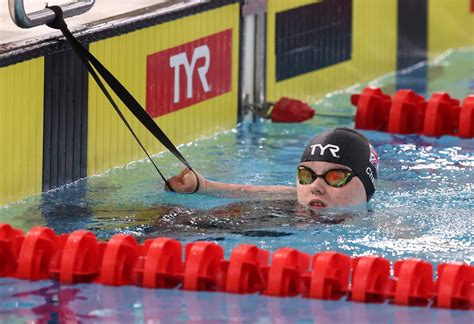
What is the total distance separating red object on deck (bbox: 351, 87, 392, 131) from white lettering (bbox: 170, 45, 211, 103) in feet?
2.95

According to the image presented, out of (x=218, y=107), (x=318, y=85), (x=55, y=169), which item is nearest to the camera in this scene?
(x=55, y=169)

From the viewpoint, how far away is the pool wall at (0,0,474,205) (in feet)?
19.8

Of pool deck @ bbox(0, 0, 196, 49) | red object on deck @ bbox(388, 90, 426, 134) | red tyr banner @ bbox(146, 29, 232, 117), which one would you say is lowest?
red object on deck @ bbox(388, 90, 426, 134)

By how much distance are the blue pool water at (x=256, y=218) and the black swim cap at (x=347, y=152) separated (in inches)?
6.1

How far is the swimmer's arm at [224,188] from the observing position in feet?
19.7

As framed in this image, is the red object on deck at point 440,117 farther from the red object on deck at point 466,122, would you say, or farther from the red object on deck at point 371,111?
the red object on deck at point 371,111

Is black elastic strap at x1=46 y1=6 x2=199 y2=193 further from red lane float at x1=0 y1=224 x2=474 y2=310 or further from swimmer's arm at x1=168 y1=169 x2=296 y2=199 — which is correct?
red lane float at x1=0 y1=224 x2=474 y2=310

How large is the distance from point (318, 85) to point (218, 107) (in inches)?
53.2

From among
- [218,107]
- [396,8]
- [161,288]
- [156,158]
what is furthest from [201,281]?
[396,8]

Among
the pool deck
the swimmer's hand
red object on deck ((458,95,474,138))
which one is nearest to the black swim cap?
the swimmer's hand

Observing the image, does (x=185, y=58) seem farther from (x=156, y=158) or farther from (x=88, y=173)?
(x=88, y=173)

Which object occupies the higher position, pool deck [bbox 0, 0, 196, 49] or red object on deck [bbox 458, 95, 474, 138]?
pool deck [bbox 0, 0, 196, 49]

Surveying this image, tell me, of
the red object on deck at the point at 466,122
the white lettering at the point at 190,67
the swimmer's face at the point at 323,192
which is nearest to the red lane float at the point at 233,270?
the swimmer's face at the point at 323,192

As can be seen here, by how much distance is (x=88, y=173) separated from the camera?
6.57 meters
